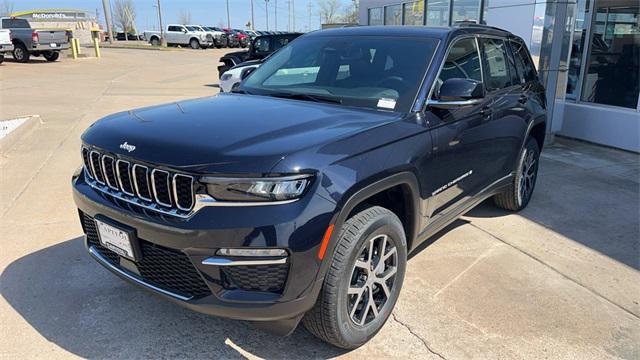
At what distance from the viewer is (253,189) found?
2.36 meters

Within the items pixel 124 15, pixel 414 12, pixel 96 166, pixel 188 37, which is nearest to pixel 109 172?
pixel 96 166

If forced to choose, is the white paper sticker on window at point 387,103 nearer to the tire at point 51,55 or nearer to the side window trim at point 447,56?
the side window trim at point 447,56

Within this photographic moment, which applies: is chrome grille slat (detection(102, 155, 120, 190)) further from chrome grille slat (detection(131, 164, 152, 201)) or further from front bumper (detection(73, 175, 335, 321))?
front bumper (detection(73, 175, 335, 321))

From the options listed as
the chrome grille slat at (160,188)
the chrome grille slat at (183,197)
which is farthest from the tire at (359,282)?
the chrome grille slat at (160,188)

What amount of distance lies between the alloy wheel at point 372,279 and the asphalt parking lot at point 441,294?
0.72 ft

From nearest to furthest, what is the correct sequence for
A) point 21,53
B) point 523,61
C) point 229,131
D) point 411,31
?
point 229,131, point 411,31, point 523,61, point 21,53

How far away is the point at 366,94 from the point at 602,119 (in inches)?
260

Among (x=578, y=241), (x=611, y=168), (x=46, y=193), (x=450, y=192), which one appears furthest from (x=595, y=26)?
(x=46, y=193)

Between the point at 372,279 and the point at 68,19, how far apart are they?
54.6 m

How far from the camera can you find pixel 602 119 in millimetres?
8375

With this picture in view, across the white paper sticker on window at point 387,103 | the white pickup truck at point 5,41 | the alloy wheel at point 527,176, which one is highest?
the white paper sticker on window at point 387,103

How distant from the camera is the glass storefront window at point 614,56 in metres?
8.19

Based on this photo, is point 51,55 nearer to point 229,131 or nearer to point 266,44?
point 266,44

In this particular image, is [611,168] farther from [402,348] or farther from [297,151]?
[297,151]
